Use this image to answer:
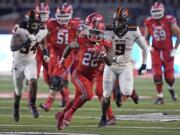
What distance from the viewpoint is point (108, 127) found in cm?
1102

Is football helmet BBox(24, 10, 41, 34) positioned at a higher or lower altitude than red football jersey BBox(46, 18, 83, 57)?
higher

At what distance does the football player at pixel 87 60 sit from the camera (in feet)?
34.4

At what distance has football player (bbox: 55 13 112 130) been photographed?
1047cm

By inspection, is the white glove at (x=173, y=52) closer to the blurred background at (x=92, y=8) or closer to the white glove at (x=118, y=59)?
the white glove at (x=118, y=59)

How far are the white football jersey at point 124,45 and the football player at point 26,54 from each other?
120 cm

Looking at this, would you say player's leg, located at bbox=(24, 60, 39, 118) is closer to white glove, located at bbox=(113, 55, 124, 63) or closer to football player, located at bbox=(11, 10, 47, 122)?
football player, located at bbox=(11, 10, 47, 122)

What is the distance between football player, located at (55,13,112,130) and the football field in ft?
0.86

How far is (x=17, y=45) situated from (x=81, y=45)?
1280 mm

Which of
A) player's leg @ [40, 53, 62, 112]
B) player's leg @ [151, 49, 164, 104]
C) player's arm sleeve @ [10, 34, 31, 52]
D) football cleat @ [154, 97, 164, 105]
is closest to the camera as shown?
player's arm sleeve @ [10, 34, 31, 52]

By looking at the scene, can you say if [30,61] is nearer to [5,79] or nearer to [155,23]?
[155,23]

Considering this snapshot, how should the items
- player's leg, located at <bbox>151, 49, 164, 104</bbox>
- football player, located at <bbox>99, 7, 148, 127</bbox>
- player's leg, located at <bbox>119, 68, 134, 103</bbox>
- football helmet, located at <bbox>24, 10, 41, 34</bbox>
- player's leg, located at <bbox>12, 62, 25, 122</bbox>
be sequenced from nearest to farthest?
football player, located at <bbox>99, 7, 148, 127</bbox> < player's leg, located at <bbox>119, 68, 134, 103</bbox> < football helmet, located at <bbox>24, 10, 41, 34</bbox> < player's leg, located at <bbox>12, 62, 25, 122</bbox> < player's leg, located at <bbox>151, 49, 164, 104</bbox>

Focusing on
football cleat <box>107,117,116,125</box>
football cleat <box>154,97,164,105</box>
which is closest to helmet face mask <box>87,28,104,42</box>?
football cleat <box>107,117,116,125</box>

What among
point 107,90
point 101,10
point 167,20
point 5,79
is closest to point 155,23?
point 167,20

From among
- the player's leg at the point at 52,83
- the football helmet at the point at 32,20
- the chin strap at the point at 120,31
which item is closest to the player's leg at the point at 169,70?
the player's leg at the point at 52,83
